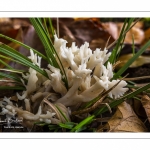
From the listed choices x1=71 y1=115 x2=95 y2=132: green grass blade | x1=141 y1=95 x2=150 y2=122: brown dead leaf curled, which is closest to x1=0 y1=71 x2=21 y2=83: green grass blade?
x1=71 y1=115 x2=95 y2=132: green grass blade

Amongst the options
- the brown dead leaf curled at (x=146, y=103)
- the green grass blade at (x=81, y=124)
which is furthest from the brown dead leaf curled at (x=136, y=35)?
the green grass blade at (x=81, y=124)

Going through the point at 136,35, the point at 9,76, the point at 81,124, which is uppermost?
the point at 136,35

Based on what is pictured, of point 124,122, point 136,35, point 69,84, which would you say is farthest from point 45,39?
point 136,35

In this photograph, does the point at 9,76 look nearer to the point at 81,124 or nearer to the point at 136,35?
the point at 81,124

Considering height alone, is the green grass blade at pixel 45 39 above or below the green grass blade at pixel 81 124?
above

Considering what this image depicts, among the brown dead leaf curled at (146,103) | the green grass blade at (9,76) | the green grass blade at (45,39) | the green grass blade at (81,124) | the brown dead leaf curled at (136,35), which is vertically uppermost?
the brown dead leaf curled at (136,35)

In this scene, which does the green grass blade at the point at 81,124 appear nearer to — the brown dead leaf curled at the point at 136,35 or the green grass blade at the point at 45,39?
the green grass blade at the point at 45,39
